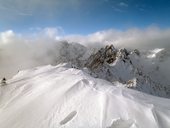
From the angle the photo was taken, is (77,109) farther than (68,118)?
Yes

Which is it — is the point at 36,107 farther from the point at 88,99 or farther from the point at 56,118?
the point at 88,99

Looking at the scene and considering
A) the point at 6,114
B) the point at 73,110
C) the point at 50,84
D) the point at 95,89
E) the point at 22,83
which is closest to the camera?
the point at 73,110

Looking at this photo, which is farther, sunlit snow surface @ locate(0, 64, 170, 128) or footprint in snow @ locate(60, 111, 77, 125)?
footprint in snow @ locate(60, 111, 77, 125)

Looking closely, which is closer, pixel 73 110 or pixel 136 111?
pixel 136 111

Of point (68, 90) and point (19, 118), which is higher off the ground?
point (68, 90)

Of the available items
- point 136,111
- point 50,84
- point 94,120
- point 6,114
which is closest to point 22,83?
point 50,84

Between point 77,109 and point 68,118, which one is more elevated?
point 77,109

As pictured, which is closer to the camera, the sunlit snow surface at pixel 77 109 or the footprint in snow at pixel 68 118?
the sunlit snow surface at pixel 77 109

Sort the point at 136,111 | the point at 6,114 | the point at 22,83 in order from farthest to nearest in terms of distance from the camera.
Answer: the point at 22,83 → the point at 6,114 → the point at 136,111
